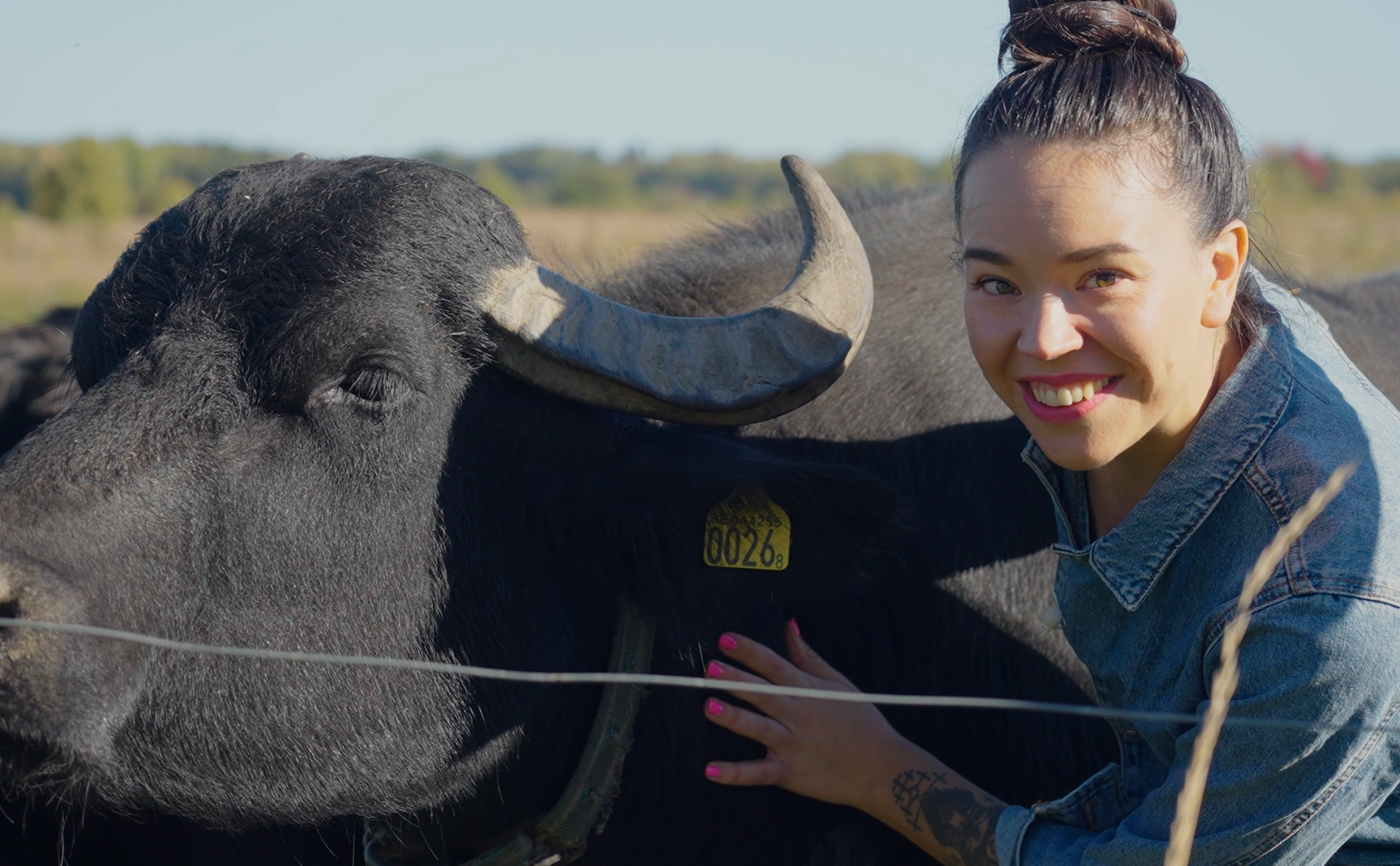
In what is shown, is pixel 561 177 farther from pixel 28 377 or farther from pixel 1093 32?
pixel 1093 32

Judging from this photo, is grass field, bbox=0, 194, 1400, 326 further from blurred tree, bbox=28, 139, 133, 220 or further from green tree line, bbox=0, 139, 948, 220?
blurred tree, bbox=28, 139, 133, 220

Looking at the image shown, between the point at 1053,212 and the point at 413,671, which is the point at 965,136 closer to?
the point at 1053,212

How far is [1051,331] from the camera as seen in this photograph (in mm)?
2334

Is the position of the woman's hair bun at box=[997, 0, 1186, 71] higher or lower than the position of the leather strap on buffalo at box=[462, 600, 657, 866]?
higher

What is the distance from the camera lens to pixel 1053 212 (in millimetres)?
2340

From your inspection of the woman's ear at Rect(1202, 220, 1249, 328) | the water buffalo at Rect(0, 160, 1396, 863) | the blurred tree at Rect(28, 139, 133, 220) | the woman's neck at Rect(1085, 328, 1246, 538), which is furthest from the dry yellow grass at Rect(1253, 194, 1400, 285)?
the blurred tree at Rect(28, 139, 133, 220)

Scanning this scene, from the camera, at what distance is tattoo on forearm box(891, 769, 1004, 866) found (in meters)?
2.75

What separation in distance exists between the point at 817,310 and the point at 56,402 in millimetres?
2660

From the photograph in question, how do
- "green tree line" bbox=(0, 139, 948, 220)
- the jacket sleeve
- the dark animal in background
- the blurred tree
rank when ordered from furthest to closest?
1. the blurred tree
2. "green tree line" bbox=(0, 139, 948, 220)
3. the dark animal in background
4. the jacket sleeve

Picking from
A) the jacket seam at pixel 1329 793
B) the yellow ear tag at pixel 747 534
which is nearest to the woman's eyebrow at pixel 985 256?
the yellow ear tag at pixel 747 534

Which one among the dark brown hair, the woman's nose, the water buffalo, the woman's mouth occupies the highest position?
the dark brown hair

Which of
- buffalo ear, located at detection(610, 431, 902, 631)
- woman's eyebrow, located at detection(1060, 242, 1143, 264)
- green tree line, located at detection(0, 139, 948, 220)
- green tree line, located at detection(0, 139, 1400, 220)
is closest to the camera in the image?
woman's eyebrow, located at detection(1060, 242, 1143, 264)

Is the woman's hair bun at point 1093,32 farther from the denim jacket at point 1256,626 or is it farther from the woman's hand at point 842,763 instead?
the woman's hand at point 842,763

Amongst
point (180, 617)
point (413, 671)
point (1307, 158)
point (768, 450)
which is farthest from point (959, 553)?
point (1307, 158)
